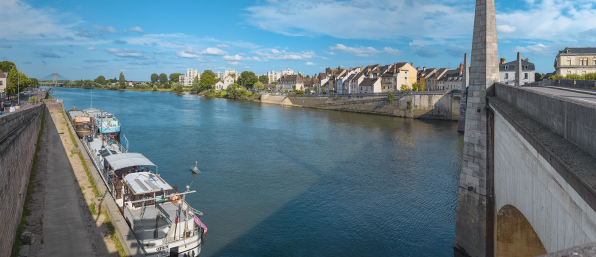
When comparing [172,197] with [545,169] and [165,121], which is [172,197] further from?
[165,121]


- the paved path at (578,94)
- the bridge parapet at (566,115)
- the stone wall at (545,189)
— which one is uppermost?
the paved path at (578,94)

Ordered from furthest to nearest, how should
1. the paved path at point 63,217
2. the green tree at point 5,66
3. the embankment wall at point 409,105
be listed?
the green tree at point 5,66, the embankment wall at point 409,105, the paved path at point 63,217

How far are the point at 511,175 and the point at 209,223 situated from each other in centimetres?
1356

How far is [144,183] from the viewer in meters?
17.7

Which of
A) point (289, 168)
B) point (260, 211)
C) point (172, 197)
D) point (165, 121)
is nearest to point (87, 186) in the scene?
point (172, 197)

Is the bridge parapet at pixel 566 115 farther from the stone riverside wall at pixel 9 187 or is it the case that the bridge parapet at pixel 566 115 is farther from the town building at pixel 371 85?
the town building at pixel 371 85

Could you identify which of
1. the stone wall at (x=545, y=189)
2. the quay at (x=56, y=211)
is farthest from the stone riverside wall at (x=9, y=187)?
the stone wall at (x=545, y=189)

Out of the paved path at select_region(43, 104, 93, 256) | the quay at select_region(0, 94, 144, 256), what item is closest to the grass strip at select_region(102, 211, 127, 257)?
the quay at select_region(0, 94, 144, 256)

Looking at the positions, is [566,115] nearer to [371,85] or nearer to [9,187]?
[9,187]

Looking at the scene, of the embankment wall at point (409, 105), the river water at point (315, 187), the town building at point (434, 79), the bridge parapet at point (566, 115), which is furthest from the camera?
the town building at point (434, 79)

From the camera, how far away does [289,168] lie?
2947 centimetres

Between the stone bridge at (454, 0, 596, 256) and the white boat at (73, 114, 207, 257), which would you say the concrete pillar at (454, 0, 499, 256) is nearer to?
the stone bridge at (454, 0, 596, 256)

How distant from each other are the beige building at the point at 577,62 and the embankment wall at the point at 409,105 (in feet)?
47.9

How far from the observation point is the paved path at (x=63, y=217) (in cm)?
1255
